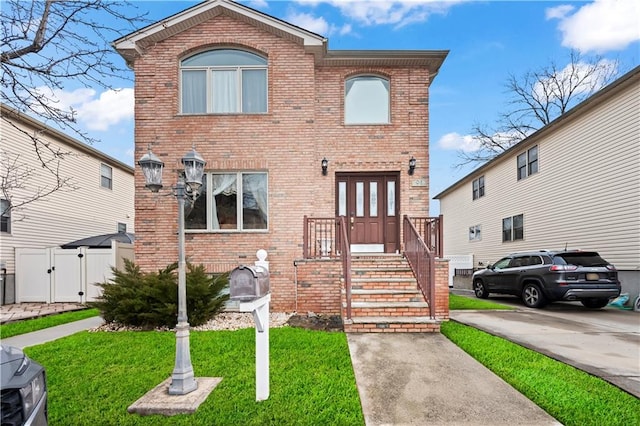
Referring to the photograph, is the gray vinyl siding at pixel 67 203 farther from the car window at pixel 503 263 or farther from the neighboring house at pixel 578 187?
the neighboring house at pixel 578 187

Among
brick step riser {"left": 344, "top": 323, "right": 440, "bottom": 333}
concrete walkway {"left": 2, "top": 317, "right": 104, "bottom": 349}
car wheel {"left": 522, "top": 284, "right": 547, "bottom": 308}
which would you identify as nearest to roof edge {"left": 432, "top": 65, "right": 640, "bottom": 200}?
car wheel {"left": 522, "top": 284, "right": 547, "bottom": 308}

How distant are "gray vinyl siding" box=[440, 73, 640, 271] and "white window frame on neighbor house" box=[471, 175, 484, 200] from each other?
161 cm

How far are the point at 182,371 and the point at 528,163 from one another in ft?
51.0

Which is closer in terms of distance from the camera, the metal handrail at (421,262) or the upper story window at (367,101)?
the metal handrail at (421,262)

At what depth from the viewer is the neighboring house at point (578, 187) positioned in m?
9.60

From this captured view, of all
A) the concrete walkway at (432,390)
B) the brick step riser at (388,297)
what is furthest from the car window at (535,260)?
the concrete walkway at (432,390)

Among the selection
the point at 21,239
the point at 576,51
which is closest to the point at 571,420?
the point at 21,239

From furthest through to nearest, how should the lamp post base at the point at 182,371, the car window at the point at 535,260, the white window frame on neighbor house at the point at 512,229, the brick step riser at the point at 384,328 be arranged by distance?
the white window frame on neighbor house at the point at 512,229 < the car window at the point at 535,260 < the brick step riser at the point at 384,328 < the lamp post base at the point at 182,371

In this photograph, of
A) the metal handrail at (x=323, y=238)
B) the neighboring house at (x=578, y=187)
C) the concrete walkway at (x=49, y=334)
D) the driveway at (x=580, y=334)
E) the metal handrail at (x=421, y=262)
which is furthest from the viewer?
the neighboring house at (x=578, y=187)

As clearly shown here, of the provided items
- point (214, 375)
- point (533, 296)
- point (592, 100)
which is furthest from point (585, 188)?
A: point (214, 375)

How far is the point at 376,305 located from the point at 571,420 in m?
3.51

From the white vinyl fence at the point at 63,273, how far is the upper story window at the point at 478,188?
17644mm

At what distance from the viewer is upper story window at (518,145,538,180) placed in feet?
45.5

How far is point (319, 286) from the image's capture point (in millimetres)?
7406
